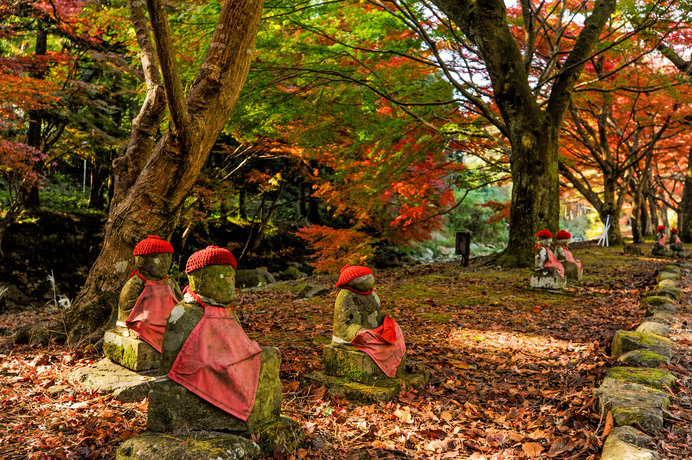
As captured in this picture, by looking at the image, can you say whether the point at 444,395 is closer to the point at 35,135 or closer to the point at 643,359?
the point at 643,359

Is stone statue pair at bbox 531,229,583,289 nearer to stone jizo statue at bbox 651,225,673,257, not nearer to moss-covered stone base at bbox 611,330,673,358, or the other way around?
moss-covered stone base at bbox 611,330,673,358

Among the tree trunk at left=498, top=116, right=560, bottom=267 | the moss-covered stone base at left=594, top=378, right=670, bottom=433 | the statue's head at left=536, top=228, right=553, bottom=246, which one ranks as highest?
the tree trunk at left=498, top=116, right=560, bottom=267

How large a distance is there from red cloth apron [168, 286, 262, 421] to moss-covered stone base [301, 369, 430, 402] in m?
1.17

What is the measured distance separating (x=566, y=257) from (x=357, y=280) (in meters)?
6.03

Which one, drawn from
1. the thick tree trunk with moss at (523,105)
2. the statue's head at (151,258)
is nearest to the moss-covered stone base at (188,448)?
the statue's head at (151,258)

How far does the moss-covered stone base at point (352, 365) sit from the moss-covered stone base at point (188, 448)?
54.1 inches

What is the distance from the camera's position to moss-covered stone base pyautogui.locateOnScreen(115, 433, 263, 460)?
214 cm

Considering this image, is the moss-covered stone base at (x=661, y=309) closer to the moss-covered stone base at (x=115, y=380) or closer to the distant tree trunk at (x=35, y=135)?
the moss-covered stone base at (x=115, y=380)

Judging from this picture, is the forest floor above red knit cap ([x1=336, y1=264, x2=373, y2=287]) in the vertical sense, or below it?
below

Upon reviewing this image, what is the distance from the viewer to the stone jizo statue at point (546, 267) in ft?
25.1

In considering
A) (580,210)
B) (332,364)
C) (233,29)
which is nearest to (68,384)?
(332,364)

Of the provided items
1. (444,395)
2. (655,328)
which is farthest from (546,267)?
(444,395)

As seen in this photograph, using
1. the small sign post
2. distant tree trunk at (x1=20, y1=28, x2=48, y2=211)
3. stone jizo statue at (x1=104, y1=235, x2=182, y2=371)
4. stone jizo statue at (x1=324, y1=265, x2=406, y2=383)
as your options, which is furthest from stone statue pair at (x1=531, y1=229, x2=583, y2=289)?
distant tree trunk at (x1=20, y1=28, x2=48, y2=211)

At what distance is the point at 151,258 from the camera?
12.6 ft
